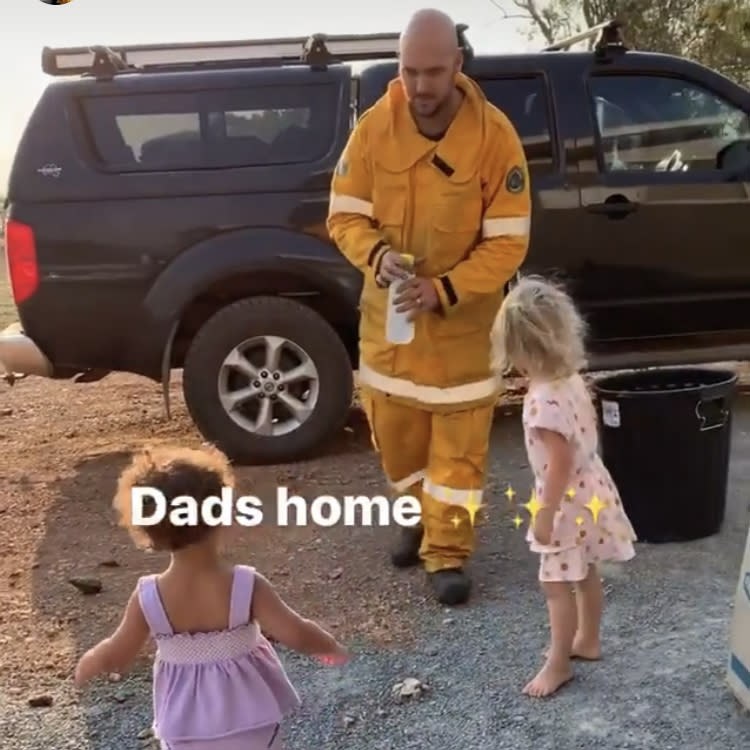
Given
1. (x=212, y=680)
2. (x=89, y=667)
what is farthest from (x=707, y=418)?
(x=89, y=667)

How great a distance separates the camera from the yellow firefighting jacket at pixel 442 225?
4098mm

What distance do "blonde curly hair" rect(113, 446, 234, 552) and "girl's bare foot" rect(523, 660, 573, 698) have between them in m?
1.42

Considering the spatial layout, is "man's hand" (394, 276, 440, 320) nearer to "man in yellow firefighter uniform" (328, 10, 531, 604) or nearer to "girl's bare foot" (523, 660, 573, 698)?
"man in yellow firefighter uniform" (328, 10, 531, 604)

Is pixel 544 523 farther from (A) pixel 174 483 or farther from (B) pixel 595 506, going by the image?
(A) pixel 174 483

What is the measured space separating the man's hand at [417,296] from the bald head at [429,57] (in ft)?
1.95

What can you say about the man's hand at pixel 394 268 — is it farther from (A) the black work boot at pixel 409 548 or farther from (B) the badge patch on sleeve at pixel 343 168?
(A) the black work boot at pixel 409 548

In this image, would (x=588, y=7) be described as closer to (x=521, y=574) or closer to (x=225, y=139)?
(x=225, y=139)

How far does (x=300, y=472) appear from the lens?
611cm

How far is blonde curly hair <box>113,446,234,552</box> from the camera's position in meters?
2.44

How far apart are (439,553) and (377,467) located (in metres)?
1.89

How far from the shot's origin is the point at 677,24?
19453 millimetres

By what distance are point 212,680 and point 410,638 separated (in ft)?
5.00

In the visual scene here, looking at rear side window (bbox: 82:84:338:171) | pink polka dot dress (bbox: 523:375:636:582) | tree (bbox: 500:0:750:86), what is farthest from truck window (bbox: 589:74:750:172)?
tree (bbox: 500:0:750:86)

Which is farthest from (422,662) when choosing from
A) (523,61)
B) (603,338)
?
(523,61)
